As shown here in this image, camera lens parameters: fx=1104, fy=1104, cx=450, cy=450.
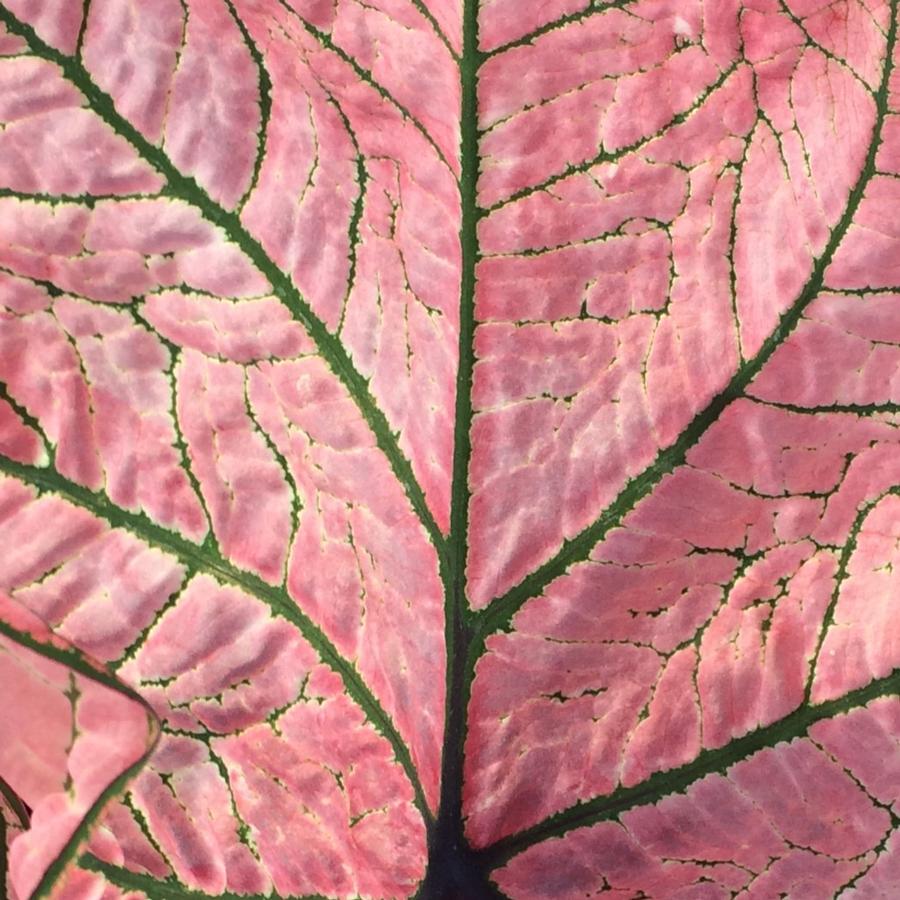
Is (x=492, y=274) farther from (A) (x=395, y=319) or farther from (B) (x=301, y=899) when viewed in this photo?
(B) (x=301, y=899)

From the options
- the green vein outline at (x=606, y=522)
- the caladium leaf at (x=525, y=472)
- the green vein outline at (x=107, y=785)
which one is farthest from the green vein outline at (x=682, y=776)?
the green vein outline at (x=107, y=785)

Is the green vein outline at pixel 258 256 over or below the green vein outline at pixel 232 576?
over

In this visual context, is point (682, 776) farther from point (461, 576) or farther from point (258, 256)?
point (258, 256)

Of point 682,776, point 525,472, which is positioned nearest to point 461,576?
point 525,472

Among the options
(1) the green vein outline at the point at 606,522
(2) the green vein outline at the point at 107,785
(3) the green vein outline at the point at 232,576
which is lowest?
(2) the green vein outline at the point at 107,785

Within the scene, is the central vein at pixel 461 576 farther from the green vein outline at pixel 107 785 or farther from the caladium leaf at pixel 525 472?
the green vein outline at pixel 107 785

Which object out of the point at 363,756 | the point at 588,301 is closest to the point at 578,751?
the point at 363,756

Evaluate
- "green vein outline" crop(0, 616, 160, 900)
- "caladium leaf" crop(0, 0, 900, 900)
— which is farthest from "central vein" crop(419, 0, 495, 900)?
"green vein outline" crop(0, 616, 160, 900)

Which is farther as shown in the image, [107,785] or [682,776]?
[682,776]

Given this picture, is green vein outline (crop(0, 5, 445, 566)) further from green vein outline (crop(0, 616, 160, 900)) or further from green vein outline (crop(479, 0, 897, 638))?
green vein outline (crop(0, 616, 160, 900))
